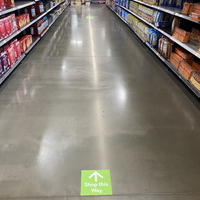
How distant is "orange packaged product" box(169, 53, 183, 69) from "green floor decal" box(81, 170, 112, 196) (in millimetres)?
2492

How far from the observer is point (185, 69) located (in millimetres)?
3068

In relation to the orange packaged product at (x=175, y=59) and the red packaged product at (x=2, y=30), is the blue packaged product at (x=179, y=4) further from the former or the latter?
the red packaged product at (x=2, y=30)

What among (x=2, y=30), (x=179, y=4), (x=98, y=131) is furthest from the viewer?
(x=179, y=4)

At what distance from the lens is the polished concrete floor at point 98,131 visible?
1.61 meters

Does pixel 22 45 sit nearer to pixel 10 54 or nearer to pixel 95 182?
pixel 10 54

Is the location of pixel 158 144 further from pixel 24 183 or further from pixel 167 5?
pixel 167 5

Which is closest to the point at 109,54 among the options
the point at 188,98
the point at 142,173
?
the point at 188,98

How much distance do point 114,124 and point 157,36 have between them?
10.2 feet

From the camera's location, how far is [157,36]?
4527mm

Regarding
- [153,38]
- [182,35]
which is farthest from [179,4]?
[182,35]

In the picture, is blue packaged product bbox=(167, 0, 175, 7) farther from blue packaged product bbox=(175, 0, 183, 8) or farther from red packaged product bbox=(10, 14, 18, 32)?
red packaged product bbox=(10, 14, 18, 32)

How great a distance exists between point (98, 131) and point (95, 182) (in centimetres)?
68

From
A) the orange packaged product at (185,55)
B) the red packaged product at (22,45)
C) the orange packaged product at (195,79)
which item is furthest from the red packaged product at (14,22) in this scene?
the orange packaged product at (195,79)

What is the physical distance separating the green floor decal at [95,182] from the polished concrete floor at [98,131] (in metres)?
0.04
